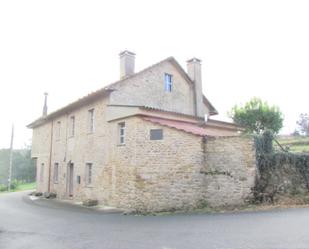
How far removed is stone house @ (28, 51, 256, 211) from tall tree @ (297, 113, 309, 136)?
24.6 metres

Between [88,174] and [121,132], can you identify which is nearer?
[121,132]

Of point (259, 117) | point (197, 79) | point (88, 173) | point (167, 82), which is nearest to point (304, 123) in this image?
point (259, 117)

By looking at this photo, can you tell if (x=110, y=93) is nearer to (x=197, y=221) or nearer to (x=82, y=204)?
(x=82, y=204)

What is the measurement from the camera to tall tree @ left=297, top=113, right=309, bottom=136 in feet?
140

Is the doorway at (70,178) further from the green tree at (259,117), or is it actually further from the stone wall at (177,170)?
the green tree at (259,117)

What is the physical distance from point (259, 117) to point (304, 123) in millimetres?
20374

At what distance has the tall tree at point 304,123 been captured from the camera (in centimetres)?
4281

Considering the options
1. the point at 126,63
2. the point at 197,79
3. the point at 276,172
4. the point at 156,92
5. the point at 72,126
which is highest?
the point at 126,63

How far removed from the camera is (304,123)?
43.8 meters

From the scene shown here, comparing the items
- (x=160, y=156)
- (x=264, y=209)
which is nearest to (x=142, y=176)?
(x=160, y=156)

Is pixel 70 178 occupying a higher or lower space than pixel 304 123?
lower

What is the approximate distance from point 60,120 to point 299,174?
1608cm

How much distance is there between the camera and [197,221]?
10.6 meters

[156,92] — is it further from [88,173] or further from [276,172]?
[276,172]
